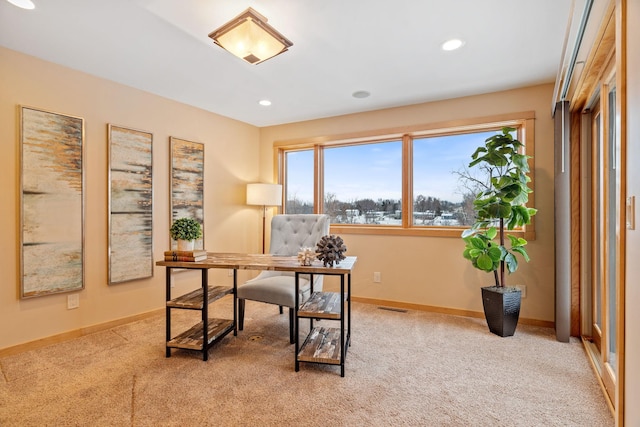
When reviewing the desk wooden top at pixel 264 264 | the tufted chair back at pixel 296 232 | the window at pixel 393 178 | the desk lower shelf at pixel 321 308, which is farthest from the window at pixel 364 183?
the desk lower shelf at pixel 321 308

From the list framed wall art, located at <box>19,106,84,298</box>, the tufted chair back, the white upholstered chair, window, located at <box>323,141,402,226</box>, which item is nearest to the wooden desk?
the white upholstered chair

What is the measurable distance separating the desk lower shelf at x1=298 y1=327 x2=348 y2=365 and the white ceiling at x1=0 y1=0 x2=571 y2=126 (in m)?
2.19

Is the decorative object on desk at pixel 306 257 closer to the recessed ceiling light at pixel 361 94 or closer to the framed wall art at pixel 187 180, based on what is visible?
the framed wall art at pixel 187 180

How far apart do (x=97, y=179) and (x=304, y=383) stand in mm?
2530

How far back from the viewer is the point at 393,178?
13.1 feet

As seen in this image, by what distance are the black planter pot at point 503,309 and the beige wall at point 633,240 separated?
5.35ft

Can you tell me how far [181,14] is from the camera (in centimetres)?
203

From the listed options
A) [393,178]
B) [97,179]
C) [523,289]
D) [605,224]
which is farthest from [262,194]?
[605,224]

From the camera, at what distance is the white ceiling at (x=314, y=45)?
77.9 inches

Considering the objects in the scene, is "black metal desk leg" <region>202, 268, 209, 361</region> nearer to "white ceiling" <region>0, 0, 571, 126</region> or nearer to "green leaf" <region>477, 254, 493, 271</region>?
"white ceiling" <region>0, 0, 571, 126</region>

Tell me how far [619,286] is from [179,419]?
2.09 m

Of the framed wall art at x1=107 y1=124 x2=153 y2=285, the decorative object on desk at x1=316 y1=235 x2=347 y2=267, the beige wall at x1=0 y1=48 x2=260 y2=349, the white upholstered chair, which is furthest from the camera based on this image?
the framed wall art at x1=107 y1=124 x2=153 y2=285

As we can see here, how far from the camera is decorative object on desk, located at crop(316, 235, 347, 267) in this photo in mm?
2254

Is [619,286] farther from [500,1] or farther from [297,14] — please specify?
[297,14]
